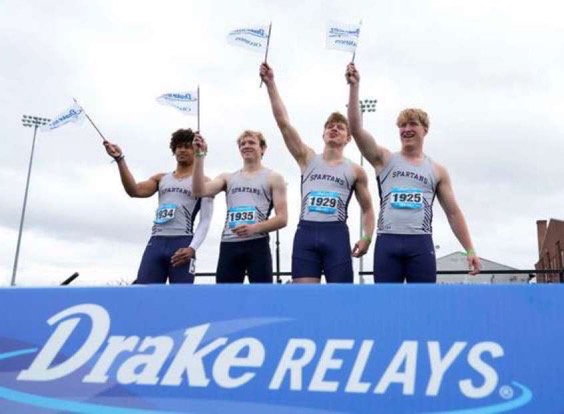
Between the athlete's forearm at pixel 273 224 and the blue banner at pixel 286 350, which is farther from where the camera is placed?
the athlete's forearm at pixel 273 224

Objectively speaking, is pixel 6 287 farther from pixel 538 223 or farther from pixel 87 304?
pixel 538 223

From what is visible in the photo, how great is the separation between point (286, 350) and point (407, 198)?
188 centimetres

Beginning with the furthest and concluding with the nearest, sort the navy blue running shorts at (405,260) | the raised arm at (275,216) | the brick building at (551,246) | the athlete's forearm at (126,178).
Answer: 1. the brick building at (551,246)
2. the athlete's forearm at (126,178)
3. the raised arm at (275,216)
4. the navy blue running shorts at (405,260)

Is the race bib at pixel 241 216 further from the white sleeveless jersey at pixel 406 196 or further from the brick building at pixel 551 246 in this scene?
the brick building at pixel 551 246

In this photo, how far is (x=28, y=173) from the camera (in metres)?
29.6

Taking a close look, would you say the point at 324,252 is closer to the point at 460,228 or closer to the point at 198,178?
the point at 460,228

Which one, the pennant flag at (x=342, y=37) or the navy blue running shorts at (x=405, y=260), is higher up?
the pennant flag at (x=342, y=37)

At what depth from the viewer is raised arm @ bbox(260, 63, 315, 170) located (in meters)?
4.21

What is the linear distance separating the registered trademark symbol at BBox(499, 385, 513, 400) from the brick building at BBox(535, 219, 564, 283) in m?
29.0

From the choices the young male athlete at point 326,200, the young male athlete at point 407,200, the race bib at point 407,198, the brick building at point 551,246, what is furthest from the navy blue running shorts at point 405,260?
A: the brick building at point 551,246

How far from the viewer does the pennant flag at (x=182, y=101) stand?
4582mm

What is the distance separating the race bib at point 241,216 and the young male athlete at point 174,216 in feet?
1.18

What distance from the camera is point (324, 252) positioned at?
3852mm

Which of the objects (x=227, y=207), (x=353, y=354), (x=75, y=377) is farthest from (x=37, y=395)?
(x=227, y=207)
